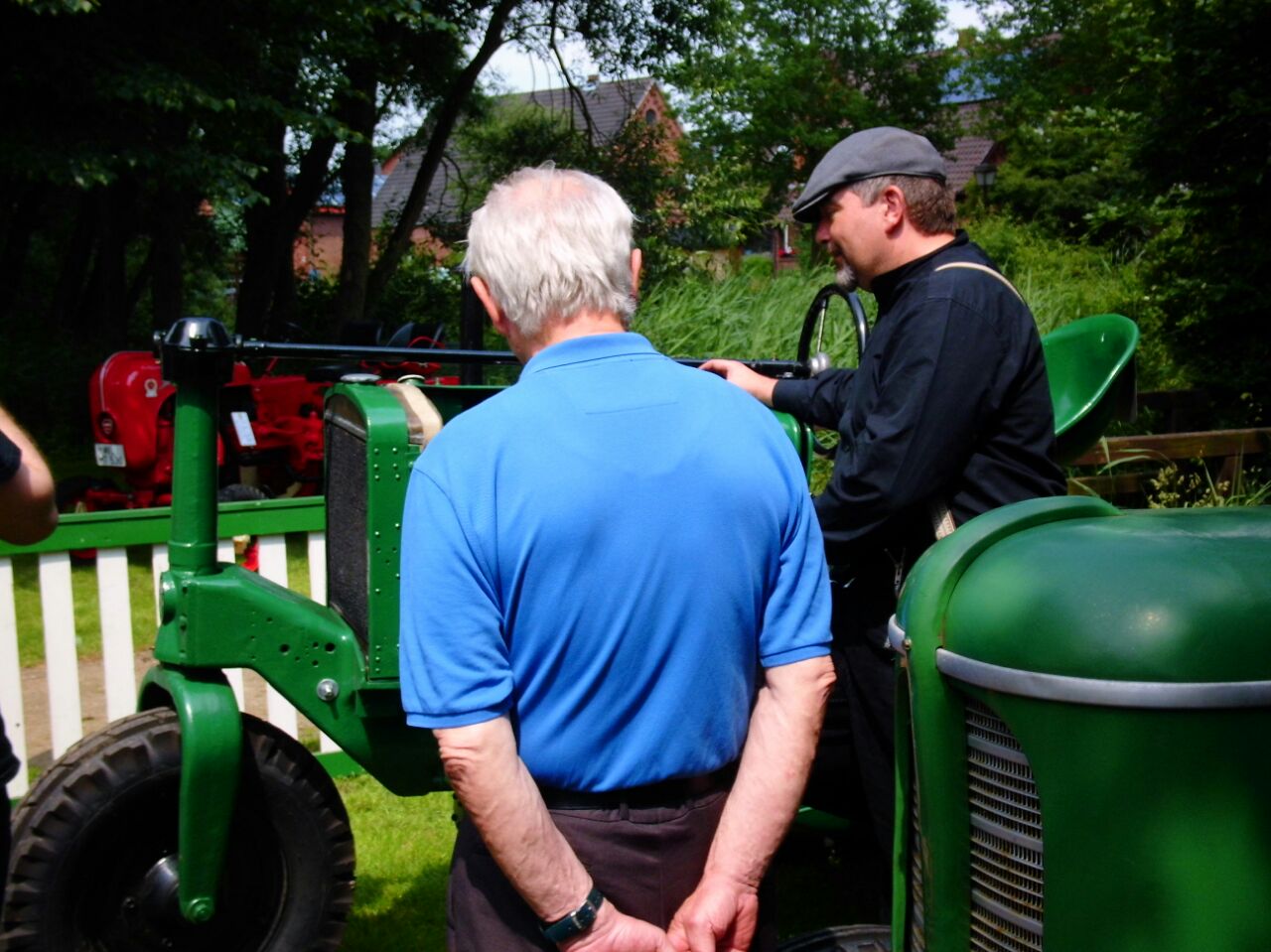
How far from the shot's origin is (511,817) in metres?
1.63

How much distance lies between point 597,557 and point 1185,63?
722cm

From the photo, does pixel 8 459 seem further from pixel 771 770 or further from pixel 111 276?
pixel 111 276

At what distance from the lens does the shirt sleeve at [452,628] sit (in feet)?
5.36

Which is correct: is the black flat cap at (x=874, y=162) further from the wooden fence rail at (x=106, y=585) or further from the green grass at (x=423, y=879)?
the wooden fence rail at (x=106, y=585)

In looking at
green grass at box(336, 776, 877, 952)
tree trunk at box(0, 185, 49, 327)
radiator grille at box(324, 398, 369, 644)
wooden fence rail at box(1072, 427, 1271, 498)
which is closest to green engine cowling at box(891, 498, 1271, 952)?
radiator grille at box(324, 398, 369, 644)

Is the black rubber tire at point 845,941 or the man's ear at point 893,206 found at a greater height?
the man's ear at point 893,206

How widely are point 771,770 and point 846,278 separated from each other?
1325 millimetres

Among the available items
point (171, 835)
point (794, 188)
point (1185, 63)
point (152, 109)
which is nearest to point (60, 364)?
point (152, 109)

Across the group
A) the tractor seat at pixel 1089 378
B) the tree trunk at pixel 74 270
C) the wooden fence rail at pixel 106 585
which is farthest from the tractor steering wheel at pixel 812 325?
the tree trunk at pixel 74 270

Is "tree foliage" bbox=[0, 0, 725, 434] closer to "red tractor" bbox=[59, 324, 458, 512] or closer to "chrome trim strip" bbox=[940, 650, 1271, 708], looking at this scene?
"red tractor" bbox=[59, 324, 458, 512]

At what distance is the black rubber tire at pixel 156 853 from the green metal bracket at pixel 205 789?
89 mm

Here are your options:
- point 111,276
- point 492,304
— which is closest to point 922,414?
point 492,304

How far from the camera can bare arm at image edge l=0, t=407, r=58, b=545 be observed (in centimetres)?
183

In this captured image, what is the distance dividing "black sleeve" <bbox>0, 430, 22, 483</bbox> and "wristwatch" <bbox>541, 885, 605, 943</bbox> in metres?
0.94
